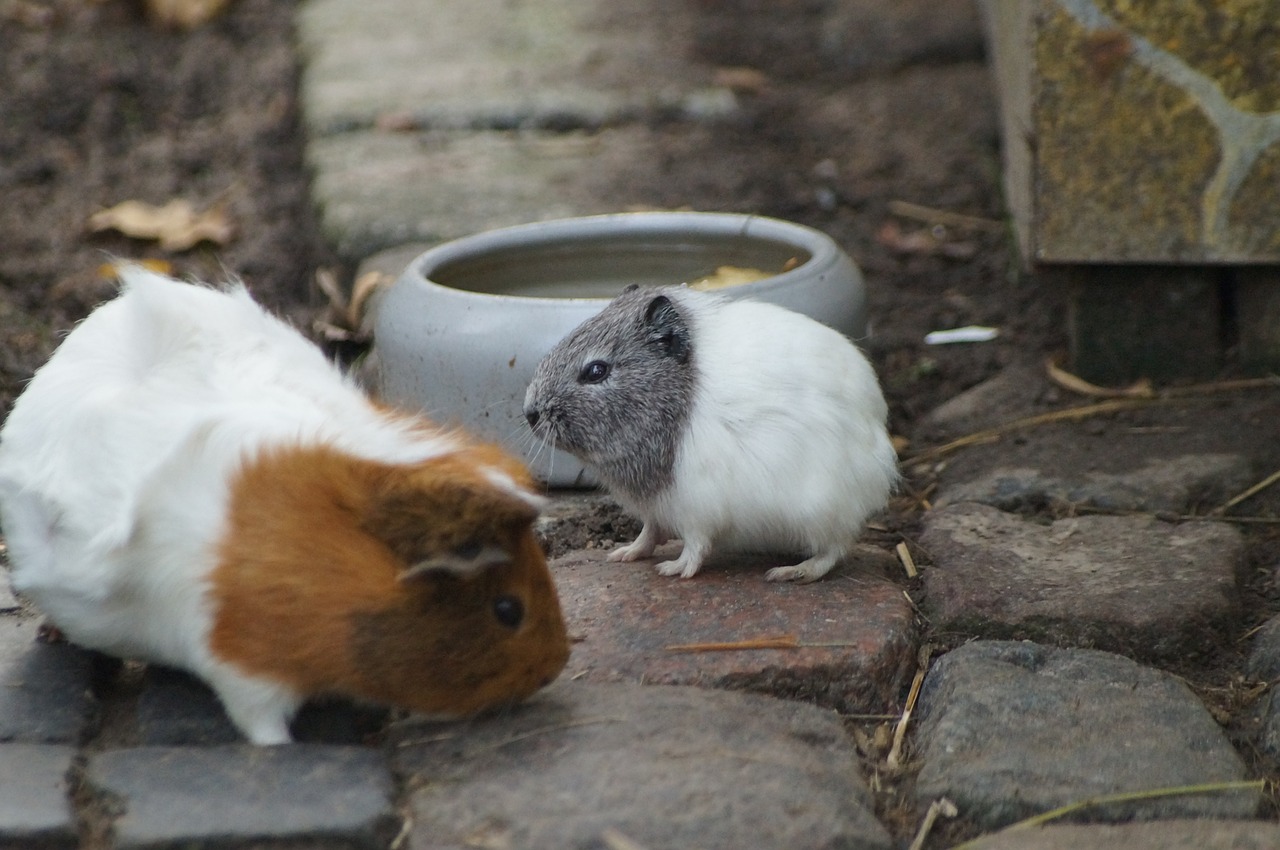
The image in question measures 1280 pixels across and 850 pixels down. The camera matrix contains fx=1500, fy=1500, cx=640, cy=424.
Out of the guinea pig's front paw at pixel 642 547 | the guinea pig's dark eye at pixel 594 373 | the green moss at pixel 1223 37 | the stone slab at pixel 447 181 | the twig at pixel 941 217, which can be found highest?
the green moss at pixel 1223 37

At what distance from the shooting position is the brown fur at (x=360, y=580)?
2.20 meters

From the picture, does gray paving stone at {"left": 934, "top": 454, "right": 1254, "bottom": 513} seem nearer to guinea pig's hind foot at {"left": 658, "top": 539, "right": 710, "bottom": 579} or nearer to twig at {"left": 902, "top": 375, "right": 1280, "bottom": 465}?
twig at {"left": 902, "top": 375, "right": 1280, "bottom": 465}

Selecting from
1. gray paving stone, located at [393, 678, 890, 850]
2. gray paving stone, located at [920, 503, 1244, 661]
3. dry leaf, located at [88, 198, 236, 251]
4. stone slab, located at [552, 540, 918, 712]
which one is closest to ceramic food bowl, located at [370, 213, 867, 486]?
stone slab, located at [552, 540, 918, 712]

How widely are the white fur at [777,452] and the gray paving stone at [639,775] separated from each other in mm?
466

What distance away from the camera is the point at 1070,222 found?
3879 millimetres

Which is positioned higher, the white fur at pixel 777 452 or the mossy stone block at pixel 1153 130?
the mossy stone block at pixel 1153 130

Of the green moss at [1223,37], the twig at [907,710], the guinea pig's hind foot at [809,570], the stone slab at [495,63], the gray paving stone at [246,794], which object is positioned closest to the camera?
the gray paving stone at [246,794]

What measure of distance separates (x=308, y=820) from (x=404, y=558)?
1.30 ft

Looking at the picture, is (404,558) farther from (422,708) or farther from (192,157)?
(192,157)

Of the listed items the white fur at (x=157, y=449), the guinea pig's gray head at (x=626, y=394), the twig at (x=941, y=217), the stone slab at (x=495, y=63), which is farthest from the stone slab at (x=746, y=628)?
the stone slab at (x=495, y=63)

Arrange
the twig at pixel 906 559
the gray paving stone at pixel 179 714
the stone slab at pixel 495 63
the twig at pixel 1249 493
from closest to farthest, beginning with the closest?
the gray paving stone at pixel 179 714 → the twig at pixel 906 559 → the twig at pixel 1249 493 → the stone slab at pixel 495 63

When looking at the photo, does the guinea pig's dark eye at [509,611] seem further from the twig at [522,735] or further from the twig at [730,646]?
the twig at [730,646]

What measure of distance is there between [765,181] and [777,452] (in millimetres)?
2905

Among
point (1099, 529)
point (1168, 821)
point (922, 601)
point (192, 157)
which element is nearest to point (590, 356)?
point (922, 601)
